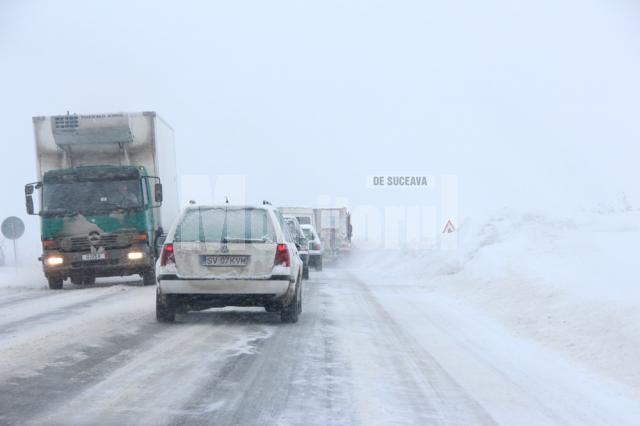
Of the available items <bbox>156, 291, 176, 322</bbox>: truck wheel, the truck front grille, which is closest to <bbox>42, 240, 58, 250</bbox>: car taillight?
the truck front grille

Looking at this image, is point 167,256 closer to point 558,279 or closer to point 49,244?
point 558,279

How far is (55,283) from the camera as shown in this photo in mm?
19812

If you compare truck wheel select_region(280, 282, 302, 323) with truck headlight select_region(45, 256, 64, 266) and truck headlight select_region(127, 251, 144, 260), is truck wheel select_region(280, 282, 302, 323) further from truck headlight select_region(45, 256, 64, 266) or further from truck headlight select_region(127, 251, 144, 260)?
truck headlight select_region(45, 256, 64, 266)

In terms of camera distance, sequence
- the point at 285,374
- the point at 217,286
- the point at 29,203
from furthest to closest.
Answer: the point at 29,203
the point at 217,286
the point at 285,374

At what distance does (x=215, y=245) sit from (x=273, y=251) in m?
0.78

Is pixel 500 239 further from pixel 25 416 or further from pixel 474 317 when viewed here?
pixel 25 416

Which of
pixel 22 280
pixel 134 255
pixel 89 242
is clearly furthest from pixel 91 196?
pixel 22 280

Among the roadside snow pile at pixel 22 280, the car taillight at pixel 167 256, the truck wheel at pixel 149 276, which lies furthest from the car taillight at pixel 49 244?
the car taillight at pixel 167 256

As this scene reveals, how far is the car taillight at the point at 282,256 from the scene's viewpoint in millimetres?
11188

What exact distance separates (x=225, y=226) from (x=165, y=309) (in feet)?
4.51

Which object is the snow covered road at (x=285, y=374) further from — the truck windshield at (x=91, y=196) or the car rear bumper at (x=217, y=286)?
the truck windshield at (x=91, y=196)

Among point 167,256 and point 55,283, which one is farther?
point 55,283

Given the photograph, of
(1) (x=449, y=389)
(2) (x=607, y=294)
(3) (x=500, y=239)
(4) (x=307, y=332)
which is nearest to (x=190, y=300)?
(4) (x=307, y=332)

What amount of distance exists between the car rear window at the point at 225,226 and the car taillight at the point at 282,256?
0.60 feet
